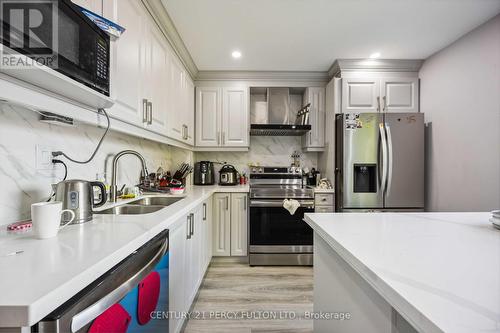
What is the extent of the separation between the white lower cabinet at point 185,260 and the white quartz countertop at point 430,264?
0.84m

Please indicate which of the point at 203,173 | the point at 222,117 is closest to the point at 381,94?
the point at 222,117

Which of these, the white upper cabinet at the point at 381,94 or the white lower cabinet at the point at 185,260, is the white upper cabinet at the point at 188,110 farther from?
the white upper cabinet at the point at 381,94

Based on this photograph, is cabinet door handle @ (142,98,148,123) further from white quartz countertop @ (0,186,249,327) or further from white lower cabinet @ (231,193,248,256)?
white lower cabinet @ (231,193,248,256)

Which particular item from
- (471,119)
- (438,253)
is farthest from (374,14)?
(438,253)

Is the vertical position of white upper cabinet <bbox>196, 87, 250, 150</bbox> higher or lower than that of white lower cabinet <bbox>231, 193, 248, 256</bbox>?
higher

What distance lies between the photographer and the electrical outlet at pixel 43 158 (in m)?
1.11

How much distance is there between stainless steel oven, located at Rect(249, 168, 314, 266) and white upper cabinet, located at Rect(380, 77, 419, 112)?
1452 millimetres

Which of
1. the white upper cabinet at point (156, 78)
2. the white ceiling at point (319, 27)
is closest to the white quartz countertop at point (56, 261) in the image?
the white upper cabinet at point (156, 78)

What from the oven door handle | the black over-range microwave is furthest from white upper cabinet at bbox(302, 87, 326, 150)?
the black over-range microwave

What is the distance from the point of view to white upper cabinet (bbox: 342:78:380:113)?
8.89 feet

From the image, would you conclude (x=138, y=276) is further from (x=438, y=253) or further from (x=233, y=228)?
(x=233, y=228)

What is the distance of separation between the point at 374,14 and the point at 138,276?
8.01ft

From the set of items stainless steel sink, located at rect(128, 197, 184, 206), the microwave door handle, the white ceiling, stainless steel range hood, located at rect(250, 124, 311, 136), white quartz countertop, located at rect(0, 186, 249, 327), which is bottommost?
the microwave door handle

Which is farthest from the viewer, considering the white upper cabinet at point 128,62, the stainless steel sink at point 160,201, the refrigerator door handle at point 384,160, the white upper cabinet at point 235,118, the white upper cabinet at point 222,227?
the white upper cabinet at point 235,118
